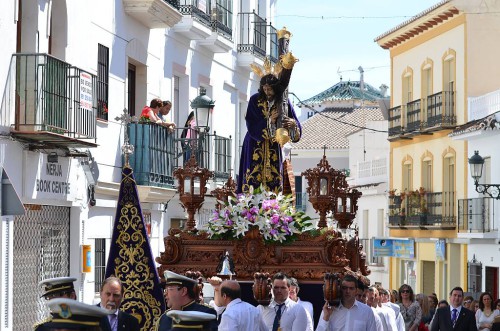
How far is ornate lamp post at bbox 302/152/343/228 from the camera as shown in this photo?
12812 mm

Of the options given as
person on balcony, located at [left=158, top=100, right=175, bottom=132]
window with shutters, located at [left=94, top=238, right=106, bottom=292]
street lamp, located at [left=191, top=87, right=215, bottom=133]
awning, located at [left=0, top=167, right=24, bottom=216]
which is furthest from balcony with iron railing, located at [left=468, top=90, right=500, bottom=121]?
awning, located at [left=0, top=167, right=24, bottom=216]

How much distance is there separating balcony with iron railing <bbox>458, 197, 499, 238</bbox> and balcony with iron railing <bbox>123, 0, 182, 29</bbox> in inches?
586

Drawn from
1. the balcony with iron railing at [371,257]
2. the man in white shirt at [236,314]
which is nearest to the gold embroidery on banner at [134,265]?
the man in white shirt at [236,314]

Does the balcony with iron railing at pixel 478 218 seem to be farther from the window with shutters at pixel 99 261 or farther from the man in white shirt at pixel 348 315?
the man in white shirt at pixel 348 315

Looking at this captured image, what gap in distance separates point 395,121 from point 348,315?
32.2 m

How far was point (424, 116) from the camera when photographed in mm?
39875

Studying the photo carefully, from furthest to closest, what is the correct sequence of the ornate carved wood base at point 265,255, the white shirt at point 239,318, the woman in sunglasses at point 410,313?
the woman in sunglasses at point 410,313
the ornate carved wood base at point 265,255
the white shirt at point 239,318

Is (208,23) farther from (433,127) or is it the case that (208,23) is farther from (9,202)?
(433,127)

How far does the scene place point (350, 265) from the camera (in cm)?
1285

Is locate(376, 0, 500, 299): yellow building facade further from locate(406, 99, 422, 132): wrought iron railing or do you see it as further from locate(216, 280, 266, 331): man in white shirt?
locate(216, 280, 266, 331): man in white shirt

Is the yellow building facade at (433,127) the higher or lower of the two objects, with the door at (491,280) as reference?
higher

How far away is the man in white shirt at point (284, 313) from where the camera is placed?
11023mm

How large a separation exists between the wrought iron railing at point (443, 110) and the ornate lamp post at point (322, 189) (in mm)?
25158

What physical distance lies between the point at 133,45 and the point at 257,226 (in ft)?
25.3
